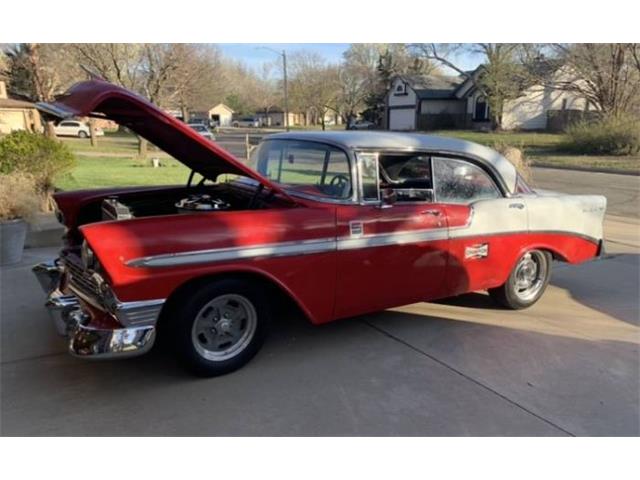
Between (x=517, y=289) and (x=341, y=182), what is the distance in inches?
85.2

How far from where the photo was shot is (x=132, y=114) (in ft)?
10.3

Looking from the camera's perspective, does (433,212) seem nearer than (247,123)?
Yes

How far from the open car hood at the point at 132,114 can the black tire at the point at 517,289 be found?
2.32 meters

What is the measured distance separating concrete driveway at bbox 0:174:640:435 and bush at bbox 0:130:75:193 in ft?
12.0

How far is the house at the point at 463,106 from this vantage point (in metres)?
38.4

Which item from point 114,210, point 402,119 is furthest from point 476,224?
point 402,119

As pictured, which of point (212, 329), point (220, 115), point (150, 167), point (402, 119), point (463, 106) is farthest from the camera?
point (220, 115)

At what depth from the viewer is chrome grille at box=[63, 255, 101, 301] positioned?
10.3 ft

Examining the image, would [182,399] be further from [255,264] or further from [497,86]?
[497,86]

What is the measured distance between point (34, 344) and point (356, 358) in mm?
2465

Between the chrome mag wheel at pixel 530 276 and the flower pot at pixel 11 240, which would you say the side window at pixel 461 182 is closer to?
the chrome mag wheel at pixel 530 276

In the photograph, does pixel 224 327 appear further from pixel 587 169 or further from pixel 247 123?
pixel 247 123

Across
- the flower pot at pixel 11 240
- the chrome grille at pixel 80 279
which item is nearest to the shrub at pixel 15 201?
the flower pot at pixel 11 240

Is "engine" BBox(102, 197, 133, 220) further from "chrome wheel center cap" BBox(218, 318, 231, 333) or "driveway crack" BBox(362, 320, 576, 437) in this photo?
"driveway crack" BBox(362, 320, 576, 437)
